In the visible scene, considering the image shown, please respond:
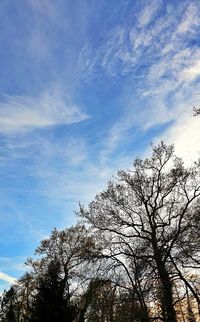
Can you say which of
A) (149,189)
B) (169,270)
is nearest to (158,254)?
(169,270)

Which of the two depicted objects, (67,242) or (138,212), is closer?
(138,212)

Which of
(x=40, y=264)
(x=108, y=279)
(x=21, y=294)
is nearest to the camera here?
(x=108, y=279)

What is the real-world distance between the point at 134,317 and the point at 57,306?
5.25 meters

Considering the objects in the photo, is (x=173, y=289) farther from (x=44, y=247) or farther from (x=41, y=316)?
(x=44, y=247)

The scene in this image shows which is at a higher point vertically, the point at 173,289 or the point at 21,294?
the point at 21,294

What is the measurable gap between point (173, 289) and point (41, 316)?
7.63 m

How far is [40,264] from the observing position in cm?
3039

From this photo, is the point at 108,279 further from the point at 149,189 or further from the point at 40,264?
the point at 40,264

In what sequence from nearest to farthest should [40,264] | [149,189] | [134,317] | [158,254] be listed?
[134,317] → [158,254] → [149,189] → [40,264]

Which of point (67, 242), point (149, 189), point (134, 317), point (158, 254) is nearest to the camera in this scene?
point (134, 317)

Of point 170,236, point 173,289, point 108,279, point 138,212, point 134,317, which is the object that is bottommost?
point 134,317

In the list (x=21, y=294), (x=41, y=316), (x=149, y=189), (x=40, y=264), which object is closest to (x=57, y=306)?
(x=41, y=316)

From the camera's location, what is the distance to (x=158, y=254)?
15125 mm

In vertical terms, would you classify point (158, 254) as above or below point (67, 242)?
below
